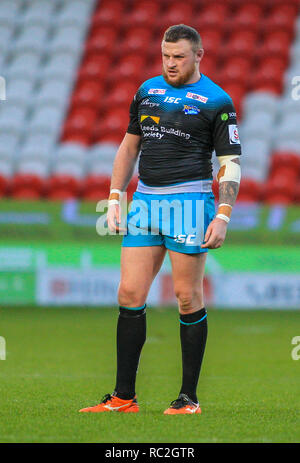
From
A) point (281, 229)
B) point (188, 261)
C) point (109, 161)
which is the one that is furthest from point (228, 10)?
point (188, 261)

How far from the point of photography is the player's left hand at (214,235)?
464 centimetres

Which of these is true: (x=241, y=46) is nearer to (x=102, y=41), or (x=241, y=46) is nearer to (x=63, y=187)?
(x=102, y=41)

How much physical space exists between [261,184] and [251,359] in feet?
20.3

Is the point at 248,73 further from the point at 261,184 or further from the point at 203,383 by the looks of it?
the point at 203,383

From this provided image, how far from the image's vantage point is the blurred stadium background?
41.2 ft

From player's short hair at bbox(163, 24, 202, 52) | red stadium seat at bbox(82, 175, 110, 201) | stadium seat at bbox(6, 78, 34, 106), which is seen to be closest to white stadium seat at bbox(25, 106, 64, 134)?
stadium seat at bbox(6, 78, 34, 106)

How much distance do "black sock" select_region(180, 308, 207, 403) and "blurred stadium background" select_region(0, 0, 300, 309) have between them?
7539 millimetres

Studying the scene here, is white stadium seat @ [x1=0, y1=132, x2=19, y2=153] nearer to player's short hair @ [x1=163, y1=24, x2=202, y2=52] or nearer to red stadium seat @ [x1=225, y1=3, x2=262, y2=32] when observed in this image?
red stadium seat @ [x1=225, y1=3, x2=262, y2=32]

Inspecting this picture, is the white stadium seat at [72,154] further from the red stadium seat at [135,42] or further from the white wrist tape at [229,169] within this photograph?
the white wrist tape at [229,169]

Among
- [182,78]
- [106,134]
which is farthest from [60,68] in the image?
[182,78]

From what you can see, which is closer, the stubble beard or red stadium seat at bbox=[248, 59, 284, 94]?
the stubble beard

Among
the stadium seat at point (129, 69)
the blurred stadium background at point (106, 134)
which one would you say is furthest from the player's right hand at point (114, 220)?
the stadium seat at point (129, 69)

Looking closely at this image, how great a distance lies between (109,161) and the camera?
14.8 m

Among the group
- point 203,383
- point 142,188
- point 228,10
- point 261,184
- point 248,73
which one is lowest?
point 203,383
